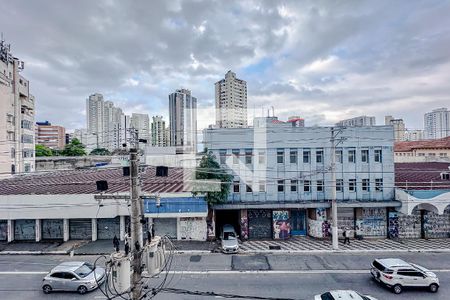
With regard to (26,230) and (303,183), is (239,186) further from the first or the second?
(26,230)

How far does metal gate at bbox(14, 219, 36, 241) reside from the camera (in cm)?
2467

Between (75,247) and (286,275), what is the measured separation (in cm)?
1624

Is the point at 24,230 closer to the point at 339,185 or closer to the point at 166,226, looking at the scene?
the point at 166,226

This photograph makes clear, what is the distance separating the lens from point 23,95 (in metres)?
50.1

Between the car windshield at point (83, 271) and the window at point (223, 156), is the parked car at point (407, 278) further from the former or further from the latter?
the car windshield at point (83, 271)

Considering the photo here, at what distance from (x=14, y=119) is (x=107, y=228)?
33111 mm

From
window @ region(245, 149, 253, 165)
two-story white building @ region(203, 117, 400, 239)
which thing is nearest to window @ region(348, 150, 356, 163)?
two-story white building @ region(203, 117, 400, 239)

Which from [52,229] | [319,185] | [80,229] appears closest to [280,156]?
[319,185]

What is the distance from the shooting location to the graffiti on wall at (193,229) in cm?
2455

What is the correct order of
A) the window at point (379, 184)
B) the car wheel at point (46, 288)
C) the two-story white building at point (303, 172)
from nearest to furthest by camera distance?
1. the car wheel at point (46, 288)
2. the two-story white building at point (303, 172)
3. the window at point (379, 184)

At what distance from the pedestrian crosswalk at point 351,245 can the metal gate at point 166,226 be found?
593 cm

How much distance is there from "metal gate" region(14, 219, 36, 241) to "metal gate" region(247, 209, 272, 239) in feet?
60.2

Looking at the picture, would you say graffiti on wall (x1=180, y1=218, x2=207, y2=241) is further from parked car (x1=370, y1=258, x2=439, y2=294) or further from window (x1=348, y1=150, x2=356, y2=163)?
window (x1=348, y1=150, x2=356, y2=163)

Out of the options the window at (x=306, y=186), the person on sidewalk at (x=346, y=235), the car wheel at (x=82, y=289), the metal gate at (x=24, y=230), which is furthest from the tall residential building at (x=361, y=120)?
the metal gate at (x=24, y=230)
